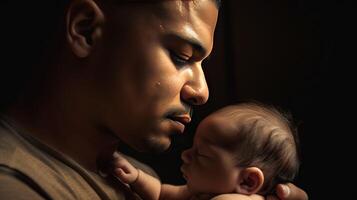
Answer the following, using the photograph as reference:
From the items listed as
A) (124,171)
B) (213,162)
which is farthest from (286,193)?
(124,171)

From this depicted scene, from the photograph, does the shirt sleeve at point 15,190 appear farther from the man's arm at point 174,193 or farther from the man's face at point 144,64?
the man's arm at point 174,193

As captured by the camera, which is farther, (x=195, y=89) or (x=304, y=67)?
(x=304, y=67)

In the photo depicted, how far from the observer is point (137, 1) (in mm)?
945

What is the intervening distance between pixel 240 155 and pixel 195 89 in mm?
271

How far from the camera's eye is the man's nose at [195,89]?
999mm

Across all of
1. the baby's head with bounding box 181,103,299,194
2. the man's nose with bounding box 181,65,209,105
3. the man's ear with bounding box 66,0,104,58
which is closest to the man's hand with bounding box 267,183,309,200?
the baby's head with bounding box 181,103,299,194

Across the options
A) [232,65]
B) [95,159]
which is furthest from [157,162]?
[95,159]

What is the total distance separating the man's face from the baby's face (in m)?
0.22

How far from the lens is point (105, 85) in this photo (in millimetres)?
958

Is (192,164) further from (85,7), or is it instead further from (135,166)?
(85,7)

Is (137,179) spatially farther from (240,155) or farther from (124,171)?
(240,155)

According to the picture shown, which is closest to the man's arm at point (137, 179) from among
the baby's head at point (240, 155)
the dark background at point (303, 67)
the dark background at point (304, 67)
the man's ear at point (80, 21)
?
the baby's head at point (240, 155)

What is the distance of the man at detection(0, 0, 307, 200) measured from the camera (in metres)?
0.95

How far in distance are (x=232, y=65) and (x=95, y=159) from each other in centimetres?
79
